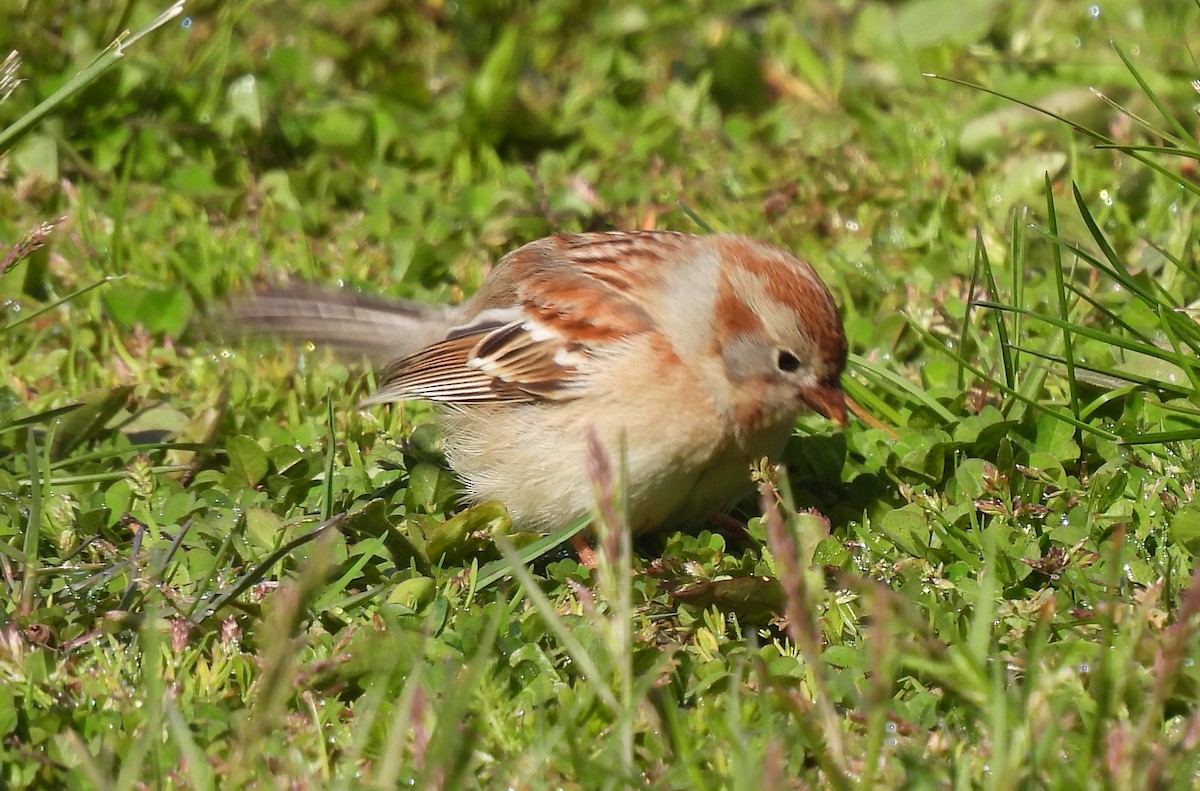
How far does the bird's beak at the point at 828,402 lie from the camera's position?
4.16 metres

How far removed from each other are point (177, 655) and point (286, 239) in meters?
2.93

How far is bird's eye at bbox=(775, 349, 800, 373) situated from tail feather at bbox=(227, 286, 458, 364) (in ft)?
4.22

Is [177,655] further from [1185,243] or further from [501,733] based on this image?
[1185,243]

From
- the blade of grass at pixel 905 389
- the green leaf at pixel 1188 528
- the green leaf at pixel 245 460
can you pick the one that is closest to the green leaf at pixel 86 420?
the green leaf at pixel 245 460

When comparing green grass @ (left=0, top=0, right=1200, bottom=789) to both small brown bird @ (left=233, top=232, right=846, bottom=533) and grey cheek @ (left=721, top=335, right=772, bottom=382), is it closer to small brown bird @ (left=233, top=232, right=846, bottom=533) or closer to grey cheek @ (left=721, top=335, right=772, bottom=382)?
small brown bird @ (left=233, top=232, right=846, bottom=533)

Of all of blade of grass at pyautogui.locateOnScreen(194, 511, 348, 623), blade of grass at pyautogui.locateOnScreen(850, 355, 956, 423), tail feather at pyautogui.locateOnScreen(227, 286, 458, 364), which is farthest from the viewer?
tail feather at pyautogui.locateOnScreen(227, 286, 458, 364)

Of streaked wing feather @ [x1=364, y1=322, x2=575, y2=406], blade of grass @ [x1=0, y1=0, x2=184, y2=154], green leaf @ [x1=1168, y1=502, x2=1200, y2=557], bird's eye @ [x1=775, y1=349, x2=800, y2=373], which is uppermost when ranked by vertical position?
blade of grass @ [x1=0, y1=0, x2=184, y2=154]

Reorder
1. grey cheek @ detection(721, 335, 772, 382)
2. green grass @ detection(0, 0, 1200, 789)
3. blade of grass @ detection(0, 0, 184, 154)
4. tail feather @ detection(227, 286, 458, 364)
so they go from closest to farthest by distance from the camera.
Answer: green grass @ detection(0, 0, 1200, 789), blade of grass @ detection(0, 0, 184, 154), grey cheek @ detection(721, 335, 772, 382), tail feather @ detection(227, 286, 458, 364)

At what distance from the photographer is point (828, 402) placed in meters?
4.17

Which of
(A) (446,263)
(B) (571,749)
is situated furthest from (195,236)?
(B) (571,749)

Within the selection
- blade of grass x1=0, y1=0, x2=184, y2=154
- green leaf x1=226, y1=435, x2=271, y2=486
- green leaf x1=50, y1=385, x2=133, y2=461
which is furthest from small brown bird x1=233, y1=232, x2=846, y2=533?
blade of grass x1=0, y1=0, x2=184, y2=154

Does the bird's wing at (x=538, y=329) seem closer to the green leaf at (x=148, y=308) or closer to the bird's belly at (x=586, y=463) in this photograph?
the bird's belly at (x=586, y=463)

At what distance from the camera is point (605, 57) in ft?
24.0

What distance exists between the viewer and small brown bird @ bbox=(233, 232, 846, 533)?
4.14 meters
